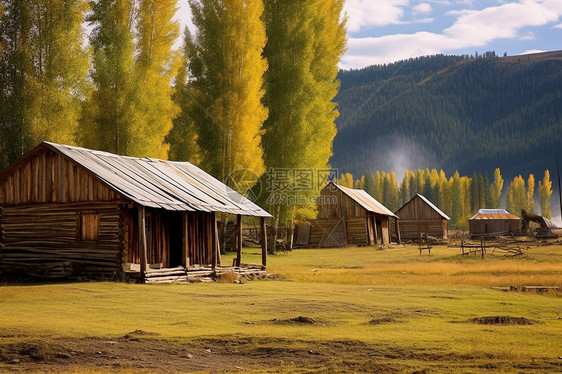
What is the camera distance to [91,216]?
24609 millimetres

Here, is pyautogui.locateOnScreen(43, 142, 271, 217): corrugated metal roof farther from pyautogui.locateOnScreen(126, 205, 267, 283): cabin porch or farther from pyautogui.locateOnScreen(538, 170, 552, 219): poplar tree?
pyautogui.locateOnScreen(538, 170, 552, 219): poplar tree

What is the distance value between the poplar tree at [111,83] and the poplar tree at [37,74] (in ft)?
8.63

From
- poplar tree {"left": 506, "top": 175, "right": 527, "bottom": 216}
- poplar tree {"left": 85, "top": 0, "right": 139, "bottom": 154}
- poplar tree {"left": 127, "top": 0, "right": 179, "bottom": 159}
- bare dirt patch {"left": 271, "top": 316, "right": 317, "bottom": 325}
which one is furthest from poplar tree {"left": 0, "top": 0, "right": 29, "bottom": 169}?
poplar tree {"left": 506, "top": 175, "right": 527, "bottom": 216}

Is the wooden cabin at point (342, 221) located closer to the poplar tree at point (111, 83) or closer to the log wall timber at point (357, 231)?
the log wall timber at point (357, 231)

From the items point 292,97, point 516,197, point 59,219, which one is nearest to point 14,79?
point 59,219

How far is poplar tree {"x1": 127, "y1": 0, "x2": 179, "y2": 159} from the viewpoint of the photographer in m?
36.0

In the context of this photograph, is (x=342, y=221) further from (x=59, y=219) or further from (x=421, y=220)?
(x=59, y=219)

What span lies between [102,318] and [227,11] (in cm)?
2909

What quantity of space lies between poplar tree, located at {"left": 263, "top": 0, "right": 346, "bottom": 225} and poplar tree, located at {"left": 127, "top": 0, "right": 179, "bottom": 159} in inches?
349

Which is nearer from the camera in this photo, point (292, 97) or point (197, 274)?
point (197, 274)

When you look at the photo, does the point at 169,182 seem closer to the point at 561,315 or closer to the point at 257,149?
the point at 257,149

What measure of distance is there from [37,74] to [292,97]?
17.8m

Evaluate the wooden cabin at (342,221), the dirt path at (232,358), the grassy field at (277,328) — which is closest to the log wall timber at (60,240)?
the grassy field at (277,328)

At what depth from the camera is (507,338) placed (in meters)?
12.2
